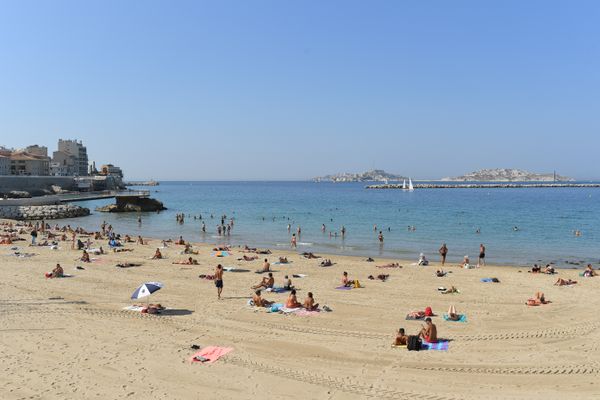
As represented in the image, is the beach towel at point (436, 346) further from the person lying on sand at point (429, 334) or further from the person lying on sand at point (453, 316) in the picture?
the person lying on sand at point (453, 316)

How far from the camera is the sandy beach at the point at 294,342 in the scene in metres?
9.40

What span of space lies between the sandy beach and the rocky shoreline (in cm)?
3987

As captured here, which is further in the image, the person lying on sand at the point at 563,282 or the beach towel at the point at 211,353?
the person lying on sand at the point at 563,282

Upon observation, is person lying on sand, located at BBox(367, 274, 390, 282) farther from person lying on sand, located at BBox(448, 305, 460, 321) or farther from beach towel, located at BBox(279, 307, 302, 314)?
beach towel, located at BBox(279, 307, 302, 314)

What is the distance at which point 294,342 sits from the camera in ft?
39.7

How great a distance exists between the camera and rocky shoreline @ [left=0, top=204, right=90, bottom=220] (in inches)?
2190

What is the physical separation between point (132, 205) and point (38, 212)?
44.5ft

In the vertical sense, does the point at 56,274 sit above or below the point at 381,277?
above

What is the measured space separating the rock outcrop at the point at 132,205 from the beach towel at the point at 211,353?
6088 centimetres

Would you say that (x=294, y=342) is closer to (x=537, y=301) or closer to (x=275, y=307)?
(x=275, y=307)

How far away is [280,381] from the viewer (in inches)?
383

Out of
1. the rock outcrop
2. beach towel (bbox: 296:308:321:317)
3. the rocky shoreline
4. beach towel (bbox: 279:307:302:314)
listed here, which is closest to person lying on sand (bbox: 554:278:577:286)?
beach towel (bbox: 296:308:321:317)

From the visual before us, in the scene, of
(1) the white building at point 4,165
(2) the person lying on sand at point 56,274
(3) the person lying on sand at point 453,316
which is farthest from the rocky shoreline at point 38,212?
(3) the person lying on sand at point 453,316

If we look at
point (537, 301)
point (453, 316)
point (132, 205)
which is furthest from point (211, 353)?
point (132, 205)
